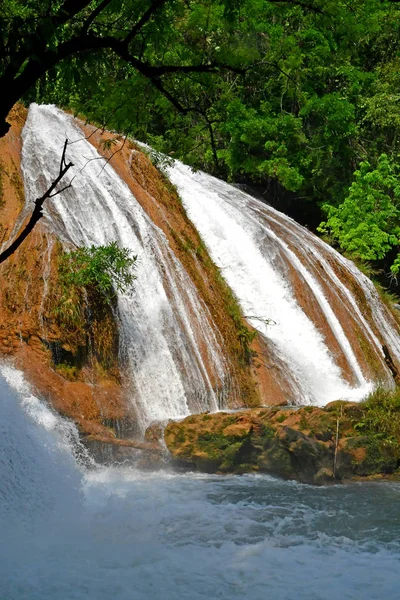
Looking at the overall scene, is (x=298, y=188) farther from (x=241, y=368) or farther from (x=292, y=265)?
(x=241, y=368)

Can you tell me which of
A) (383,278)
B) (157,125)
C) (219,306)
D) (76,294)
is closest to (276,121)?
(157,125)

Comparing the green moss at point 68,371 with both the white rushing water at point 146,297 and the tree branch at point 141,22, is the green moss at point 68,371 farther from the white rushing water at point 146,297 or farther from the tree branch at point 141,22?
the tree branch at point 141,22

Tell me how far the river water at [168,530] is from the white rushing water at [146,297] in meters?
2.16

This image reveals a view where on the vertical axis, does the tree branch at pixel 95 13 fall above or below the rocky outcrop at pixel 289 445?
above

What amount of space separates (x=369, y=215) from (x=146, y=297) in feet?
37.7

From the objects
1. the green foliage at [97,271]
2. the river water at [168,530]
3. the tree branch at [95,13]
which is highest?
the tree branch at [95,13]

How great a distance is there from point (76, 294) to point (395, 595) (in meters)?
6.22

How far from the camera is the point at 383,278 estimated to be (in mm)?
24219

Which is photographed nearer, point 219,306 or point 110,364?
point 110,364

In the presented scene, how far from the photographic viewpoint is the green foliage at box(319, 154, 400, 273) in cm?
2150

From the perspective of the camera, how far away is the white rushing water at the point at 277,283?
46.4 feet

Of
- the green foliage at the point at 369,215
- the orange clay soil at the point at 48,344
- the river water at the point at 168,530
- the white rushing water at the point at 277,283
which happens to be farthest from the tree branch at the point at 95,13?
the green foliage at the point at 369,215

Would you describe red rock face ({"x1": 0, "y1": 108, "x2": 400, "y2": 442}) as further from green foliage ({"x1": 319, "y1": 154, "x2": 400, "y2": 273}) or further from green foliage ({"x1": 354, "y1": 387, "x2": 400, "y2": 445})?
green foliage ({"x1": 319, "y1": 154, "x2": 400, "y2": 273})

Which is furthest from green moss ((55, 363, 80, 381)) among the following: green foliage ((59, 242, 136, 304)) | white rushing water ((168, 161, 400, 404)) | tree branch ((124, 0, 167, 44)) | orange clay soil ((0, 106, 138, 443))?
tree branch ((124, 0, 167, 44))
